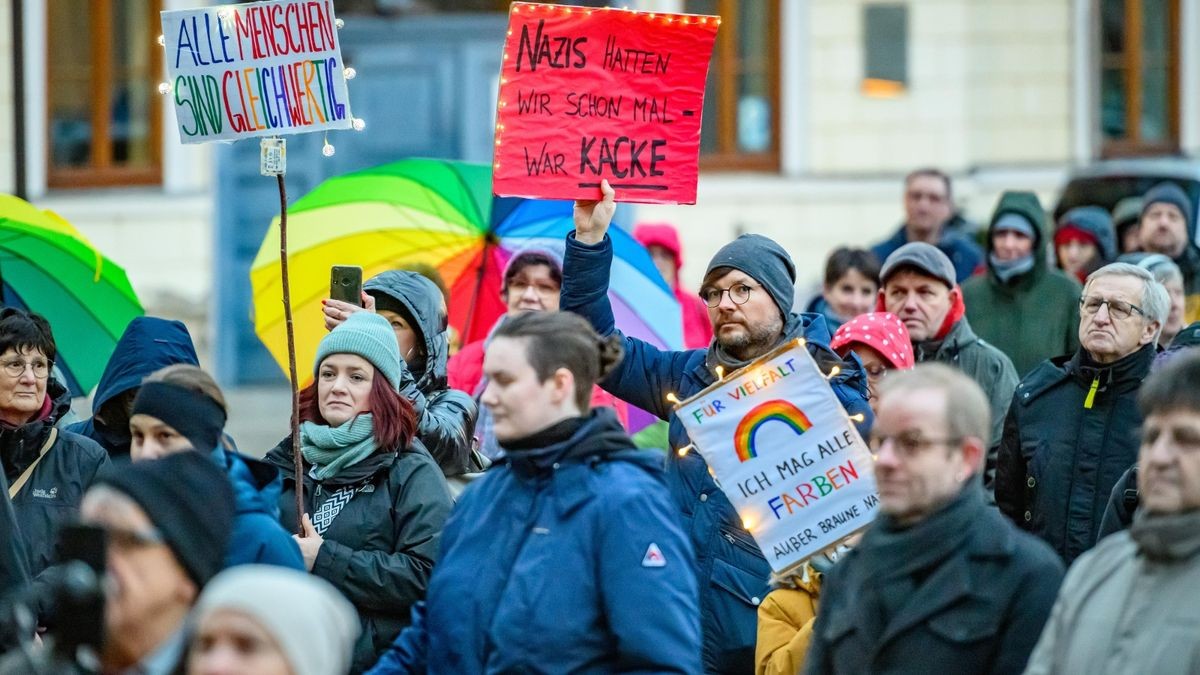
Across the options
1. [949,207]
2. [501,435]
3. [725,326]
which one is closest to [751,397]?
[725,326]

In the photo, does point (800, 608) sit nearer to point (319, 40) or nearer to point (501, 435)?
point (501, 435)

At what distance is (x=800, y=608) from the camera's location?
19.1 feet

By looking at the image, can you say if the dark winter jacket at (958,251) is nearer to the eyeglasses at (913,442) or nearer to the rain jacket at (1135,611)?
the eyeglasses at (913,442)

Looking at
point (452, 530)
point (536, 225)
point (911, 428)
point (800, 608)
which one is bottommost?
point (800, 608)

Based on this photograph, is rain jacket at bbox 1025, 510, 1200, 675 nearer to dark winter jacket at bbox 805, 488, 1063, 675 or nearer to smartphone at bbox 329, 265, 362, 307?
dark winter jacket at bbox 805, 488, 1063, 675

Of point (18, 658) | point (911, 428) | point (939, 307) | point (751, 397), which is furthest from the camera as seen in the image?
point (939, 307)

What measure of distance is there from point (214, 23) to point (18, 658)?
3430mm

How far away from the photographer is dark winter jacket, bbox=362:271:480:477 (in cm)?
673

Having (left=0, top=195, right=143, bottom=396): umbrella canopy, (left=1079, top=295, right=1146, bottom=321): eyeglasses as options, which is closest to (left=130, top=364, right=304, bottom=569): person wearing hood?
(left=1079, top=295, right=1146, bottom=321): eyeglasses

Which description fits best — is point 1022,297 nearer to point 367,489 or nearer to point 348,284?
point 348,284

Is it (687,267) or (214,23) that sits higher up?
(214,23)

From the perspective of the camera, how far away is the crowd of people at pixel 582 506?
404cm

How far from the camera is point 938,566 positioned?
4.29 metres

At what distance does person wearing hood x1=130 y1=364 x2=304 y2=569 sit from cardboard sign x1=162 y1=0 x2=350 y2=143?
5.63ft
